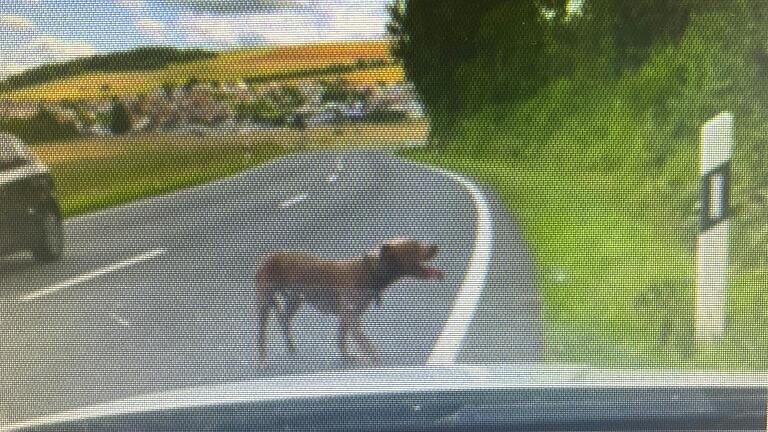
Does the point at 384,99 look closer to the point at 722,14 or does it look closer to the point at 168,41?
the point at 168,41

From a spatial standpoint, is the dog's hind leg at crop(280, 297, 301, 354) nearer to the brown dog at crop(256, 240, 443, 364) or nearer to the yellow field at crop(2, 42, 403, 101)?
the brown dog at crop(256, 240, 443, 364)

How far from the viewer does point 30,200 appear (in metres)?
2.68

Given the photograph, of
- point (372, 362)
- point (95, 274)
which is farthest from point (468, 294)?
point (95, 274)

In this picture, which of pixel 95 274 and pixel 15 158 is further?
pixel 95 274

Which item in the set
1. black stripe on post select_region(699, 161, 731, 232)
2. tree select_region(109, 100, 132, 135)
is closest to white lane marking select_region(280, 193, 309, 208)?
tree select_region(109, 100, 132, 135)

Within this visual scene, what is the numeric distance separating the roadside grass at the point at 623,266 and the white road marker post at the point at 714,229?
0.02 meters

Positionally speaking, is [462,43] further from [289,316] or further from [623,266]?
[289,316]

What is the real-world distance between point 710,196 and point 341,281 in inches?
32.6

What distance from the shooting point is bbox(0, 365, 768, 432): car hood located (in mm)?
2650

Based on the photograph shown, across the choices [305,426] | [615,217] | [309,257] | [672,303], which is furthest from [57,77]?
[672,303]

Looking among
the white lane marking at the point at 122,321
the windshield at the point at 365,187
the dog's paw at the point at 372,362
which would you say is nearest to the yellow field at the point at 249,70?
the windshield at the point at 365,187

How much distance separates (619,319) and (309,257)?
0.70m

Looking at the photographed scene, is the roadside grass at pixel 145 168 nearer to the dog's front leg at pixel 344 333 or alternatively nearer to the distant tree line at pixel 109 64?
the distant tree line at pixel 109 64

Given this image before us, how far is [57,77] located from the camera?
2.64 m
